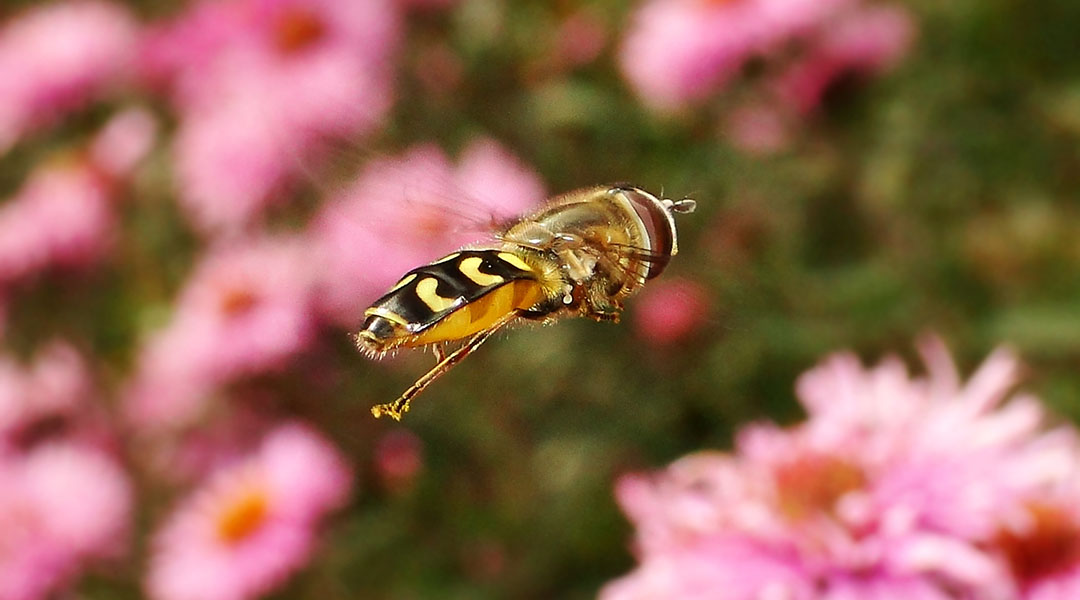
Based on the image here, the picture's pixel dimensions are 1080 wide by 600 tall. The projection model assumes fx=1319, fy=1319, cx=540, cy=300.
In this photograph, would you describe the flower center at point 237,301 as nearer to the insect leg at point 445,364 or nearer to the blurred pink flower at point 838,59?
the blurred pink flower at point 838,59

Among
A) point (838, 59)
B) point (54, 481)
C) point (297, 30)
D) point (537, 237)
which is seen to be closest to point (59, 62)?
point (297, 30)

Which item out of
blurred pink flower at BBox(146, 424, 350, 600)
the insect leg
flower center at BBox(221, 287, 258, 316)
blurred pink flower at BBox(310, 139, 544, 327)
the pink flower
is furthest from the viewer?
the pink flower

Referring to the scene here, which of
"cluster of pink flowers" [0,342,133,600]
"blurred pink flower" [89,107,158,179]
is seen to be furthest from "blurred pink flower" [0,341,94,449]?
"blurred pink flower" [89,107,158,179]

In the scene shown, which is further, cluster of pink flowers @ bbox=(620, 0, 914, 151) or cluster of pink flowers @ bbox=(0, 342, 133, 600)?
cluster of pink flowers @ bbox=(0, 342, 133, 600)

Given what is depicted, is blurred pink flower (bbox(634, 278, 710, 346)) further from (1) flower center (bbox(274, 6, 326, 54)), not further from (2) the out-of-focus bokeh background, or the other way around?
(1) flower center (bbox(274, 6, 326, 54))

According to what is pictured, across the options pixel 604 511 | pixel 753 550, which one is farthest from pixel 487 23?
pixel 753 550

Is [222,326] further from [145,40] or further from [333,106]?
[145,40]

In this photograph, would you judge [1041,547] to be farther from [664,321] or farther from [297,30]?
[297,30]
